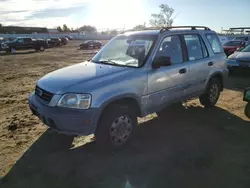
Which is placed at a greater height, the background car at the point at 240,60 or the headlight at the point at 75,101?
the headlight at the point at 75,101

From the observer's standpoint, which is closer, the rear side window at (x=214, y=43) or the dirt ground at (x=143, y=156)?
the dirt ground at (x=143, y=156)

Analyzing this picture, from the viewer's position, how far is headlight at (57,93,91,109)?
3377mm

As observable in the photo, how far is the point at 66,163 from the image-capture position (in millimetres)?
3613

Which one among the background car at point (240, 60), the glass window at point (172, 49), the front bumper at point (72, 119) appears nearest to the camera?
the front bumper at point (72, 119)

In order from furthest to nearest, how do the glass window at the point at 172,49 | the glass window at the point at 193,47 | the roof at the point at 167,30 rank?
the glass window at the point at 193,47 < the roof at the point at 167,30 < the glass window at the point at 172,49

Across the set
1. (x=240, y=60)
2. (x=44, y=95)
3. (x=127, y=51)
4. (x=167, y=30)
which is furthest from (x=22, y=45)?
(x=44, y=95)

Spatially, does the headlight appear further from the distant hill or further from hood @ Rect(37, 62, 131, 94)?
the distant hill

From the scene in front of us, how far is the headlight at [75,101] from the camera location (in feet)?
11.1

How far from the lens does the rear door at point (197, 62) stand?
503 centimetres

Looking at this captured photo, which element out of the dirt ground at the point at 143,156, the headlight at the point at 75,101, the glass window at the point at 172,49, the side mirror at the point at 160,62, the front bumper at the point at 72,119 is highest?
the glass window at the point at 172,49

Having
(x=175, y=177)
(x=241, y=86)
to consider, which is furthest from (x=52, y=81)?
(x=241, y=86)

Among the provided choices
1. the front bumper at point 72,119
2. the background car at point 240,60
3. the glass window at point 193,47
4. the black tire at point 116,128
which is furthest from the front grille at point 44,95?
Answer: the background car at point 240,60

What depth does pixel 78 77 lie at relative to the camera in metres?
3.74

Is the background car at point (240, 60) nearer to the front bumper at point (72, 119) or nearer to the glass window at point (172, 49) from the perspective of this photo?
the glass window at point (172, 49)
